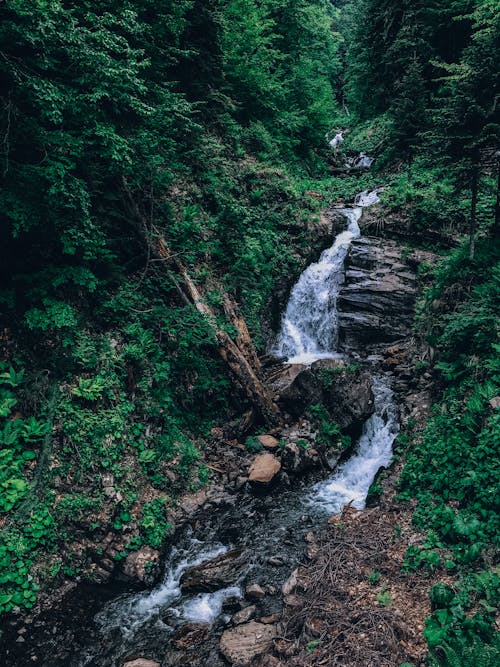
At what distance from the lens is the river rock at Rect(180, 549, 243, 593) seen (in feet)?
21.5

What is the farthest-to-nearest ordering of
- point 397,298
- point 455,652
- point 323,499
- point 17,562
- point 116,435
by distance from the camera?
1. point 397,298
2. point 323,499
3. point 116,435
4. point 17,562
5. point 455,652

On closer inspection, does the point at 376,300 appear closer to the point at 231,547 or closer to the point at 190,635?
the point at 231,547

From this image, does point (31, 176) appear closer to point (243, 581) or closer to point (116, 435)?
point (116, 435)

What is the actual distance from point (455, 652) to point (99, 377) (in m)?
6.80

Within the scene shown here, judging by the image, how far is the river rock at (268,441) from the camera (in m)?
9.48

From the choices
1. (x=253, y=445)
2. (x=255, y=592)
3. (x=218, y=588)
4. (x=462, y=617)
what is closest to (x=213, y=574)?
(x=218, y=588)

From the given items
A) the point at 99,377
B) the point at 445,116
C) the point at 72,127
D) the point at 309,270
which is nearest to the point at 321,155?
the point at 309,270

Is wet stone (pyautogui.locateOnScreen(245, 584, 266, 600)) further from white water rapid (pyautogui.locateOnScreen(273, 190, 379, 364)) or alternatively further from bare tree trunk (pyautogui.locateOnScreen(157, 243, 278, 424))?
white water rapid (pyautogui.locateOnScreen(273, 190, 379, 364))

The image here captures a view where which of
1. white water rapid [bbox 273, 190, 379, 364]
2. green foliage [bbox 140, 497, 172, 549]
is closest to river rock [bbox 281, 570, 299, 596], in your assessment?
green foliage [bbox 140, 497, 172, 549]

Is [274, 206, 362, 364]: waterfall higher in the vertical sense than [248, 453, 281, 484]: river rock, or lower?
higher

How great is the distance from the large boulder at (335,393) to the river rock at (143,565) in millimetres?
5004

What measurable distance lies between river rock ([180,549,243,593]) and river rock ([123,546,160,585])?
55 cm

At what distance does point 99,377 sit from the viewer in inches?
299

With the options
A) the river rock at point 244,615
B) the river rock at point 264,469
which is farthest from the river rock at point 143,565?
the river rock at point 264,469
